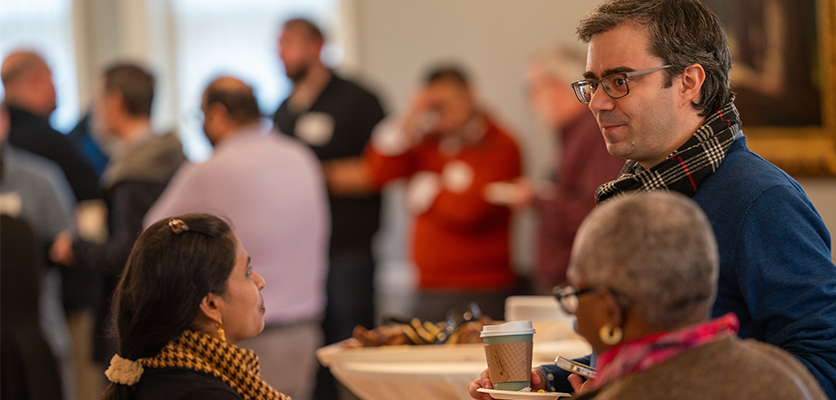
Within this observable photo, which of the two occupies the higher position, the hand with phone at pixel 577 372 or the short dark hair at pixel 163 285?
the short dark hair at pixel 163 285

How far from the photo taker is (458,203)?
4289 mm

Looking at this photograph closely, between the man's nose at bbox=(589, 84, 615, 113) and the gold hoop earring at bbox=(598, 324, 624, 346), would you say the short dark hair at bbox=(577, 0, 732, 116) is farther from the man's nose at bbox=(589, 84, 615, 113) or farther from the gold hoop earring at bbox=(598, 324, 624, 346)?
the gold hoop earring at bbox=(598, 324, 624, 346)

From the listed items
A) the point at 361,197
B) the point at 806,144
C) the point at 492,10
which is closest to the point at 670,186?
the point at 806,144

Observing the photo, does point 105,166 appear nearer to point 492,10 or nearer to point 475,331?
point 492,10

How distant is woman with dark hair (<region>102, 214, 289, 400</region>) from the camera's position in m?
1.53

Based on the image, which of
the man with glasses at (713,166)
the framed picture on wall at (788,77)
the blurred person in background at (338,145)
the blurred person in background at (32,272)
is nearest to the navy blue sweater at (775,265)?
the man with glasses at (713,166)

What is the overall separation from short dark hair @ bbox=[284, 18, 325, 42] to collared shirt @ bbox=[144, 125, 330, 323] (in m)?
1.34

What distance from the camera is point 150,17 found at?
6168 millimetres

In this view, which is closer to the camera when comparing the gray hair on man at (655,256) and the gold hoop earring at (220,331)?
the gray hair on man at (655,256)

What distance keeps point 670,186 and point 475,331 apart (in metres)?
0.80

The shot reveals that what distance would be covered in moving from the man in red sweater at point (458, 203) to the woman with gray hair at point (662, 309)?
3228 millimetres

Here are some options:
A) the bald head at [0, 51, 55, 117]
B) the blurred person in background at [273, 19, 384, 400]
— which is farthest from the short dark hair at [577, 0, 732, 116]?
the bald head at [0, 51, 55, 117]

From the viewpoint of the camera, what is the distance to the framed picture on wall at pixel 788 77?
3561 millimetres

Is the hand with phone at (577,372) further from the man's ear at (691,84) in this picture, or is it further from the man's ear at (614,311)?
the man's ear at (691,84)
